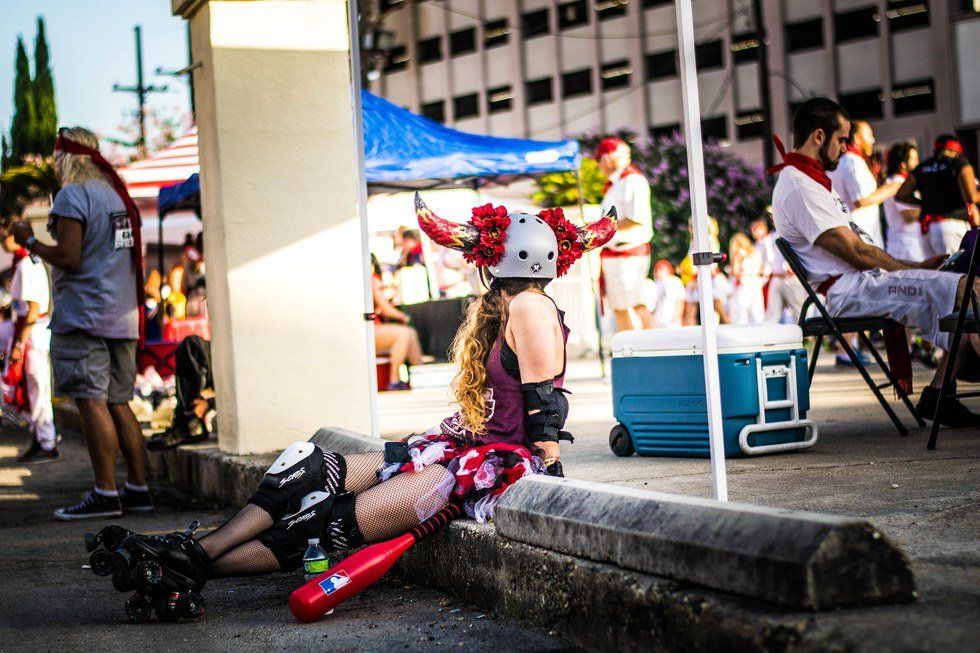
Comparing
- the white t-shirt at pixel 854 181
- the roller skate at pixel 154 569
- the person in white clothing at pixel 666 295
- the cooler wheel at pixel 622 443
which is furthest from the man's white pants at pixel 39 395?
the person in white clothing at pixel 666 295

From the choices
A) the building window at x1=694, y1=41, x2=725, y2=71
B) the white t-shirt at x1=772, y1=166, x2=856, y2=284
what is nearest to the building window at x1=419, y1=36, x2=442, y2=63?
the building window at x1=694, y1=41, x2=725, y2=71

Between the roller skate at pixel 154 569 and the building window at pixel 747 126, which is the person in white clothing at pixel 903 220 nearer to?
the roller skate at pixel 154 569

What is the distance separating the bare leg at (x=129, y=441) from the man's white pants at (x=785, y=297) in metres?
9.42

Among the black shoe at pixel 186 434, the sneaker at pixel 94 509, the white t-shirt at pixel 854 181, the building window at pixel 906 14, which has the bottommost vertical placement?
the sneaker at pixel 94 509

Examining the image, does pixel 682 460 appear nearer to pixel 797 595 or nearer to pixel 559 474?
pixel 559 474

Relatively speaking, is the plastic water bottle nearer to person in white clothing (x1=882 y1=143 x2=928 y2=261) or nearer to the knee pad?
the knee pad

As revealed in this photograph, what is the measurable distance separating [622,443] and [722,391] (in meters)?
0.66

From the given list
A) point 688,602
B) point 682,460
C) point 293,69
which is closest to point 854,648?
point 688,602

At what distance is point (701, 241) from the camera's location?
392 cm

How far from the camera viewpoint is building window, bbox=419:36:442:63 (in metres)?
53.3

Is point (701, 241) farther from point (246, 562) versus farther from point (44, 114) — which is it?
point (44, 114)

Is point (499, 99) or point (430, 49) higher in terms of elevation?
point (430, 49)

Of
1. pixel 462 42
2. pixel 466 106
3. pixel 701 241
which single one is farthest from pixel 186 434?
pixel 462 42

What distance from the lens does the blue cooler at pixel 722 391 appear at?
18.4 feet
